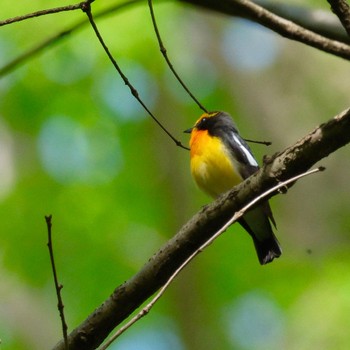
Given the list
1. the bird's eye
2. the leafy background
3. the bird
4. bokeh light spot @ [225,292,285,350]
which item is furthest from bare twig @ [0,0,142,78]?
bokeh light spot @ [225,292,285,350]

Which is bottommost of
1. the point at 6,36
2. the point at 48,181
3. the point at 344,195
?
the point at 344,195

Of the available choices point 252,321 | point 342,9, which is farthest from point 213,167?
point 252,321

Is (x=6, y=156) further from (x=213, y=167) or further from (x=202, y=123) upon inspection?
(x=213, y=167)

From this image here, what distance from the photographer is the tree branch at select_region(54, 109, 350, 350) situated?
2764 mm

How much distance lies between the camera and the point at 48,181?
11.2 m

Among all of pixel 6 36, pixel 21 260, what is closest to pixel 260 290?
pixel 21 260

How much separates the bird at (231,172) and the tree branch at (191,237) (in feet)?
7.14

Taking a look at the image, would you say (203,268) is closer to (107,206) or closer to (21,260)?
(107,206)

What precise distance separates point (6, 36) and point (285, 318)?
5252 mm

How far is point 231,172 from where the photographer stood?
5.35m

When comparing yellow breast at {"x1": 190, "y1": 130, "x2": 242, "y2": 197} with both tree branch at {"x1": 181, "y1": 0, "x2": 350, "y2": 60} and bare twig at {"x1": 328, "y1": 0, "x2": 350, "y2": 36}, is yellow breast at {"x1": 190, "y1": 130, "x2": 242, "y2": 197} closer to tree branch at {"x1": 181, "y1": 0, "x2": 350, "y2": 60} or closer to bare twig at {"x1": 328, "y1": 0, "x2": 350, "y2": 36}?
tree branch at {"x1": 181, "y1": 0, "x2": 350, "y2": 60}

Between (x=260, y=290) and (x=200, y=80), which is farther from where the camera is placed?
(x=200, y=80)

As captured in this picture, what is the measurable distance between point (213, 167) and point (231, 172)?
136 millimetres

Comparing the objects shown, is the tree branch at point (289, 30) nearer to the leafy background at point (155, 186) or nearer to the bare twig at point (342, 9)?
the bare twig at point (342, 9)
